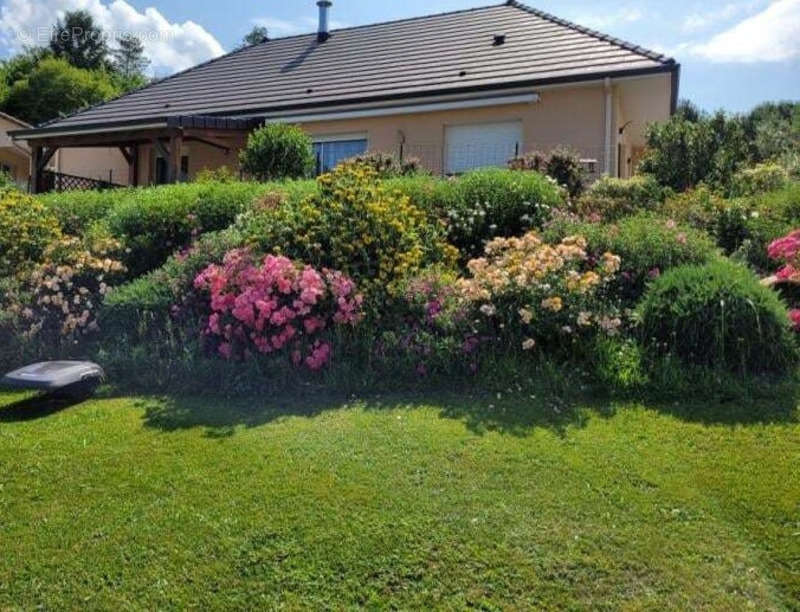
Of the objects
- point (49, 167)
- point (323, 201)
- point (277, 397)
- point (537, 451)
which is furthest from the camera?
point (49, 167)

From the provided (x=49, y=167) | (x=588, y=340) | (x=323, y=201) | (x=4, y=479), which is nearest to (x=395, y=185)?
(x=323, y=201)

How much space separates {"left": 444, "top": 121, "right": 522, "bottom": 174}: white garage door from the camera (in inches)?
573

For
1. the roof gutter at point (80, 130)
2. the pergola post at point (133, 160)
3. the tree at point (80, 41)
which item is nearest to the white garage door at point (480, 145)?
the roof gutter at point (80, 130)

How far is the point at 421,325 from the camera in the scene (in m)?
6.19

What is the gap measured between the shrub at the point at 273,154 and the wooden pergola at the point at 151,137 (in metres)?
3.31

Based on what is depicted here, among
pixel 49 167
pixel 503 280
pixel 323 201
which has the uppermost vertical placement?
pixel 49 167

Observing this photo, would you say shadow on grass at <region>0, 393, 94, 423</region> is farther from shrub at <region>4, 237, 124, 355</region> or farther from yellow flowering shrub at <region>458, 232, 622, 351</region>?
yellow flowering shrub at <region>458, 232, 622, 351</region>

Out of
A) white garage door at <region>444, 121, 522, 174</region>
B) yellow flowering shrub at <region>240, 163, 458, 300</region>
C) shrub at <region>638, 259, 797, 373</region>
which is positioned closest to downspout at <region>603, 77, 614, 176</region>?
white garage door at <region>444, 121, 522, 174</region>

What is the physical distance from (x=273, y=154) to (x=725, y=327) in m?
8.91

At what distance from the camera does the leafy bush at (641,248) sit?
662 cm

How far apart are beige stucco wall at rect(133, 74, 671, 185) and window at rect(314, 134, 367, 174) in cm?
13

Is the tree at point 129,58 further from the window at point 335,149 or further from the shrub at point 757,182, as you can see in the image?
the shrub at point 757,182

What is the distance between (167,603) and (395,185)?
5.80 meters

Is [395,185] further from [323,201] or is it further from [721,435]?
[721,435]
